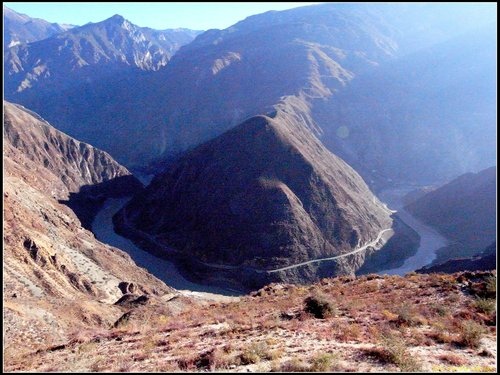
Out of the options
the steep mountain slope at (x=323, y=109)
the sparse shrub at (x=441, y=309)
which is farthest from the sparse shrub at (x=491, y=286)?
the steep mountain slope at (x=323, y=109)

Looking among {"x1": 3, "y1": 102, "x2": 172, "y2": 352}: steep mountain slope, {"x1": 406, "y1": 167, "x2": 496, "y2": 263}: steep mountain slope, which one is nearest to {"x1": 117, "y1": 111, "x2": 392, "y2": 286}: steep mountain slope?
{"x1": 406, "y1": 167, "x2": 496, "y2": 263}: steep mountain slope

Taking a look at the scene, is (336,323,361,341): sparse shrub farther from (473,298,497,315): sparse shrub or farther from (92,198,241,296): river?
(92,198,241,296): river

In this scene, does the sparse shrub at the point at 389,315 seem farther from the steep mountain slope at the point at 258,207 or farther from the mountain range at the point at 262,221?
the steep mountain slope at the point at 258,207

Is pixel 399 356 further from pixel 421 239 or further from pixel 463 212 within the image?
pixel 463 212

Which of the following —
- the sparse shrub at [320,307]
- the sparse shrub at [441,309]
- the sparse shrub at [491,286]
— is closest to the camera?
the sparse shrub at [441,309]

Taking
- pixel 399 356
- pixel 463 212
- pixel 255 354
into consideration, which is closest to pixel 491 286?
pixel 399 356

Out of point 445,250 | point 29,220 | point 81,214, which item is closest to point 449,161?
point 445,250

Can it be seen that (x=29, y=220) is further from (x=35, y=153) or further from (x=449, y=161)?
(x=449, y=161)
